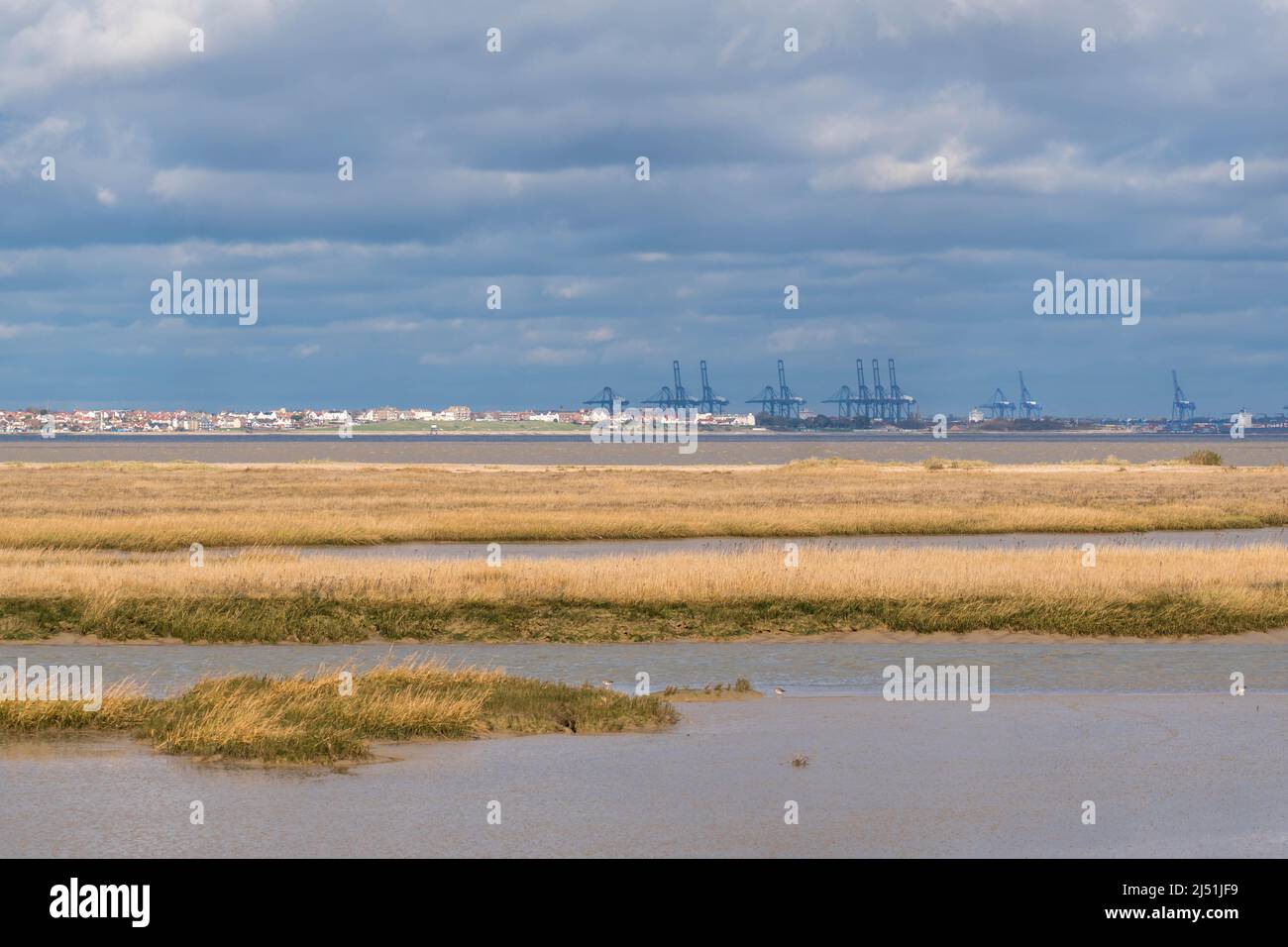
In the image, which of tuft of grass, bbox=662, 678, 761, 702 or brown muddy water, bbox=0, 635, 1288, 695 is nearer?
tuft of grass, bbox=662, 678, 761, 702

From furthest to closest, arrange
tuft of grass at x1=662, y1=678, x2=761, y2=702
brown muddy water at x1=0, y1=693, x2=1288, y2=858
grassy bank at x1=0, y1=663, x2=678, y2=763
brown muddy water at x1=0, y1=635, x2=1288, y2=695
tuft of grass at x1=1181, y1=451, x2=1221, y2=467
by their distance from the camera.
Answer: tuft of grass at x1=1181, y1=451, x2=1221, y2=467 < brown muddy water at x1=0, y1=635, x2=1288, y2=695 < tuft of grass at x1=662, y1=678, x2=761, y2=702 < grassy bank at x1=0, y1=663, x2=678, y2=763 < brown muddy water at x1=0, y1=693, x2=1288, y2=858

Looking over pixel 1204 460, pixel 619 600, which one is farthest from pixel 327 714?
pixel 1204 460

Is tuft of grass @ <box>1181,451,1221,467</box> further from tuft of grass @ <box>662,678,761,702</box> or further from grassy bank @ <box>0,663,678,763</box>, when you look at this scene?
grassy bank @ <box>0,663,678,763</box>

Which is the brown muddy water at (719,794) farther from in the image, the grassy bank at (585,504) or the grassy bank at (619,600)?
the grassy bank at (585,504)

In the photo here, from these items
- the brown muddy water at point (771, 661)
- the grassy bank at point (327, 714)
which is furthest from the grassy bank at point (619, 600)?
the grassy bank at point (327, 714)

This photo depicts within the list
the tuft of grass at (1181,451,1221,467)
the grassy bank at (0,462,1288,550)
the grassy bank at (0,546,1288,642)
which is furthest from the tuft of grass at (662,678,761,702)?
the tuft of grass at (1181,451,1221,467)
